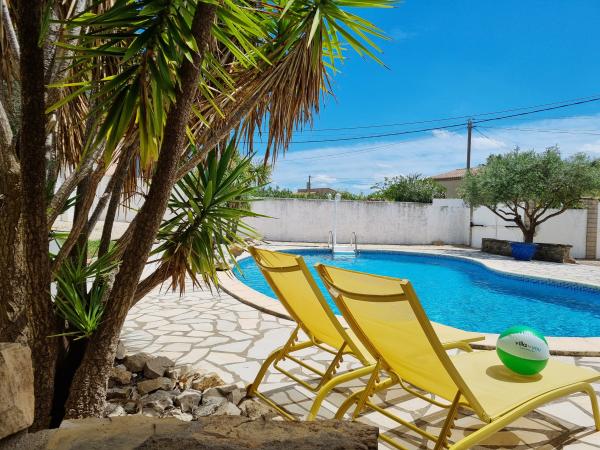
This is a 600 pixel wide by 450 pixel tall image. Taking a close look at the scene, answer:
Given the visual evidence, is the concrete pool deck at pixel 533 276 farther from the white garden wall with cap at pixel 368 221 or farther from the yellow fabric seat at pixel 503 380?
the white garden wall with cap at pixel 368 221

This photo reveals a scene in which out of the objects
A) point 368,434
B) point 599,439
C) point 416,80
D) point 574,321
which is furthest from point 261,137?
point 416,80

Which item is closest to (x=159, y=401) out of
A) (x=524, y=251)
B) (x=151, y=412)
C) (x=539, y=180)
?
(x=151, y=412)

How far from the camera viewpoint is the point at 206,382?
335 centimetres

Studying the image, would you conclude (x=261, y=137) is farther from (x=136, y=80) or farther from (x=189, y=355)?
(x=189, y=355)

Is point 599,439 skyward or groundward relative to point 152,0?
groundward

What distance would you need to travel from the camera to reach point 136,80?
72.0 inches

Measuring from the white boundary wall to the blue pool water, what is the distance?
4.97m

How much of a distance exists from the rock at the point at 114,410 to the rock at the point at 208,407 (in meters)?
0.46

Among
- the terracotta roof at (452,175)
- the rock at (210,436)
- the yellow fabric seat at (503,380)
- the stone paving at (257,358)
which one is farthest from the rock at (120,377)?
the terracotta roof at (452,175)

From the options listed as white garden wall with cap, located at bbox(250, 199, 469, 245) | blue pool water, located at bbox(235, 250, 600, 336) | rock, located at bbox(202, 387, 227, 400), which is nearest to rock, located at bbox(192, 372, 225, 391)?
rock, located at bbox(202, 387, 227, 400)

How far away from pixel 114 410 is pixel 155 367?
696 millimetres

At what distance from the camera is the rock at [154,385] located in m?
3.14

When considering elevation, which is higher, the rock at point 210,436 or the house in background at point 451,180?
the house in background at point 451,180

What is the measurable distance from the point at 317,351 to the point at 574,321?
5.82m
